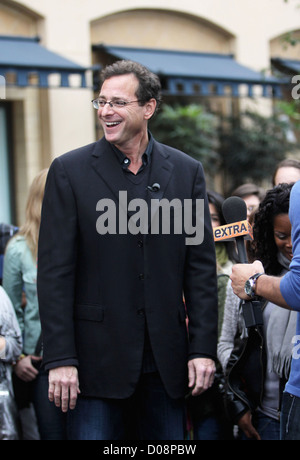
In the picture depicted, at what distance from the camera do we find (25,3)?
27.6ft

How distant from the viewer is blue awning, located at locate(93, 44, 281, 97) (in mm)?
8695

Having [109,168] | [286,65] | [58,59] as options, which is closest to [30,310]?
[109,168]

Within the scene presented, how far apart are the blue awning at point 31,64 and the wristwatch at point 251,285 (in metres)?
5.11

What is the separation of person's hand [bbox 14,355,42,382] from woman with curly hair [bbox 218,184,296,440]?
1359 millimetres

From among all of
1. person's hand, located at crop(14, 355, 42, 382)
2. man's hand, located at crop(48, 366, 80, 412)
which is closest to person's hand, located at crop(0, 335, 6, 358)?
person's hand, located at crop(14, 355, 42, 382)

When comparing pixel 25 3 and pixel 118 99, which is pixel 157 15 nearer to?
pixel 25 3

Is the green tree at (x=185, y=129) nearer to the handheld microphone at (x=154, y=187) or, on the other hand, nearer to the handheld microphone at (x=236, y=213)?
the handheld microphone at (x=154, y=187)

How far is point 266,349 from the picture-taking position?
10.7 feet

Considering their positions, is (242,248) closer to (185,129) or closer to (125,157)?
(125,157)

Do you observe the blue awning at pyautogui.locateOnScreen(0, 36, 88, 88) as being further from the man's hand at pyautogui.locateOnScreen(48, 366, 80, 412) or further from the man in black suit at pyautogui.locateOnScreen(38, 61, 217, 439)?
the man's hand at pyautogui.locateOnScreen(48, 366, 80, 412)

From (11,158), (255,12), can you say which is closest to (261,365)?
(11,158)

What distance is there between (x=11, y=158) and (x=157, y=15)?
3049 mm

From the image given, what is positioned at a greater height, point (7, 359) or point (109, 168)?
point (109, 168)

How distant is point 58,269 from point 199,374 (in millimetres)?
794
